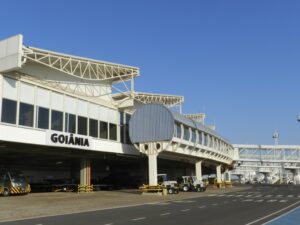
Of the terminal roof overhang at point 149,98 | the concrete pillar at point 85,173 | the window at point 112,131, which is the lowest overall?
the concrete pillar at point 85,173

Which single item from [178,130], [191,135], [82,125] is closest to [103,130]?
[82,125]

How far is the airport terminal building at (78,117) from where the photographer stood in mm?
34812

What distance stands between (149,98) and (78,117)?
849 inches

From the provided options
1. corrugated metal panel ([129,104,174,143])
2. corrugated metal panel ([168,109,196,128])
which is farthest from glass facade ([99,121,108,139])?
corrugated metal panel ([168,109,196,128])

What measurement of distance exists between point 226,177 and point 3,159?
2983 inches

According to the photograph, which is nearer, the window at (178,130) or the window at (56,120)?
the window at (56,120)

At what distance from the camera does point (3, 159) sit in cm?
5259

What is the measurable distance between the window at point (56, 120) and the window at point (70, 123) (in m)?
0.89

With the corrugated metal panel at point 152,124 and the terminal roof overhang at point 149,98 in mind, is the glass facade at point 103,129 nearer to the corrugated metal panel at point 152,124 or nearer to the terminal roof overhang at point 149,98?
the corrugated metal panel at point 152,124

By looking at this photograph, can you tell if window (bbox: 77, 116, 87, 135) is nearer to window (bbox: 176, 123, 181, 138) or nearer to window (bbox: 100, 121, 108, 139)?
window (bbox: 100, 121, 108, 139)

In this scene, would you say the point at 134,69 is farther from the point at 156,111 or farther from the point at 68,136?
the point at 68,136

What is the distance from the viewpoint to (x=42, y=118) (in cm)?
3775

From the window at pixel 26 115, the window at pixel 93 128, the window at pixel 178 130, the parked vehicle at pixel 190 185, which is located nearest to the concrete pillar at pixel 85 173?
the window at pixel 93 128

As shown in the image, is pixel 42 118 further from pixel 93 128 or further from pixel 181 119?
pixel 181 119
